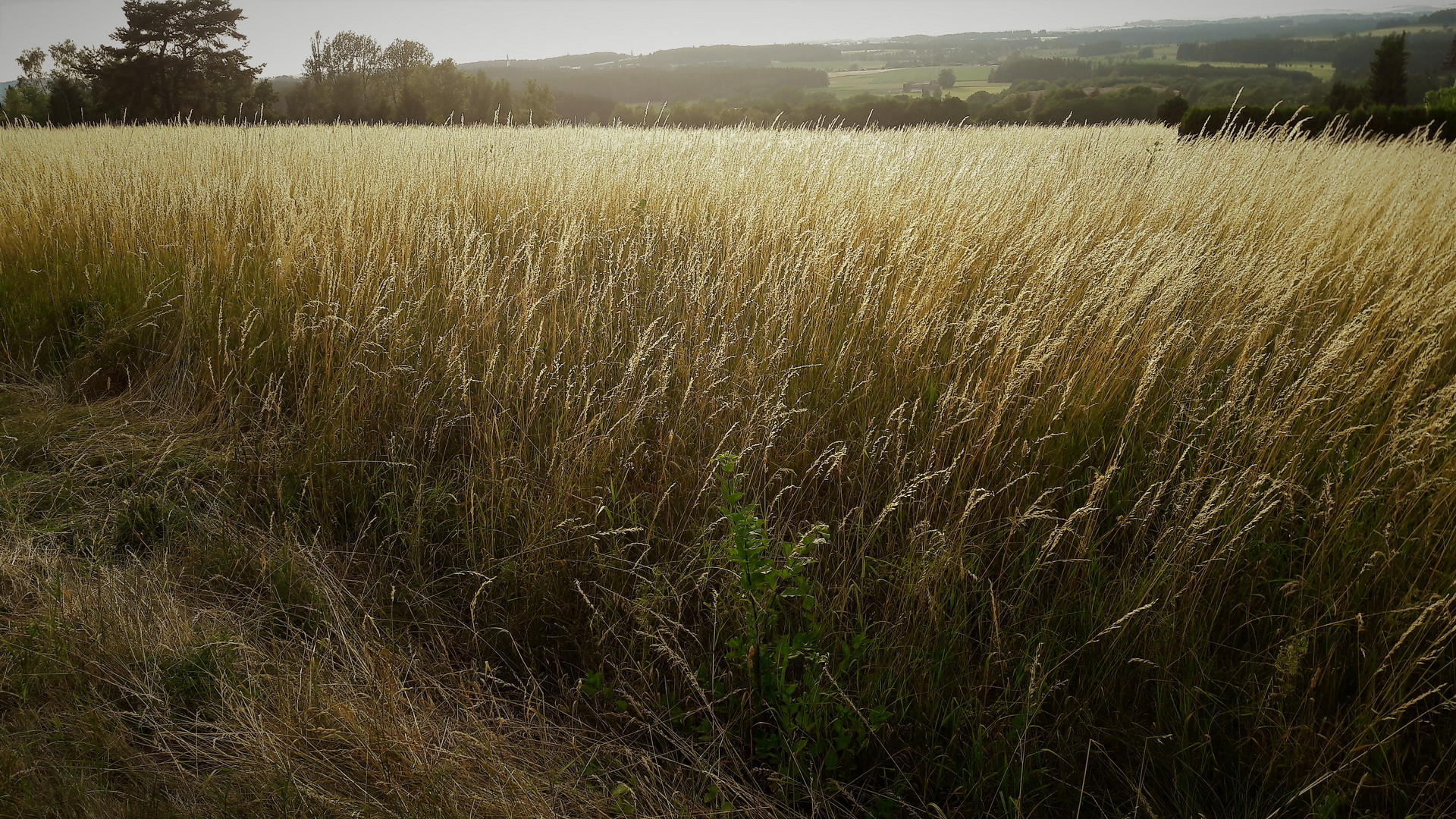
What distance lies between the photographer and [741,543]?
5.10 ft

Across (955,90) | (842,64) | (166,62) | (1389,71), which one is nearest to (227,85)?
(166,62)

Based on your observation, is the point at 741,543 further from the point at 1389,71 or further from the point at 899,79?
the point at 899,79

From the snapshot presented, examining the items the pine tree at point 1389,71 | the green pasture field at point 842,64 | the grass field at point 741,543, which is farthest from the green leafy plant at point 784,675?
the green pasture field at point 842,64

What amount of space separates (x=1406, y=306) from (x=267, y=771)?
4.01m

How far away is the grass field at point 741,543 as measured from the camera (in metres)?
1.53

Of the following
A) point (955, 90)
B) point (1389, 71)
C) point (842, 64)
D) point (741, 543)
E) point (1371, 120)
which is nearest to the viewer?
point (741, 543)

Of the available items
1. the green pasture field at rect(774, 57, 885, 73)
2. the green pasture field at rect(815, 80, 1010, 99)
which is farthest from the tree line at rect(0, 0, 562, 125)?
the green pasture field at rect(774, 57, 885, 73)

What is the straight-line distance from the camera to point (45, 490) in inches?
101

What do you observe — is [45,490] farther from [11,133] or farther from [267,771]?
[11,133]

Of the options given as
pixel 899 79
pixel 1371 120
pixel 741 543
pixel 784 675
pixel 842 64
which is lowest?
pixel 784 675

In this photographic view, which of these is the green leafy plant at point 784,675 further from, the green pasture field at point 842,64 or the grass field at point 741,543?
the green pasture field at point 842,64

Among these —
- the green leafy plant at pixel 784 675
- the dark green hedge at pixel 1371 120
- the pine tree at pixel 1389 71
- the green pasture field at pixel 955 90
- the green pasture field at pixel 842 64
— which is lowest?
the green leafy plant at pixel 784 675

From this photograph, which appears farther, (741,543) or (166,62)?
(166,62)

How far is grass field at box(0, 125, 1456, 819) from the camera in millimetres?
1529
